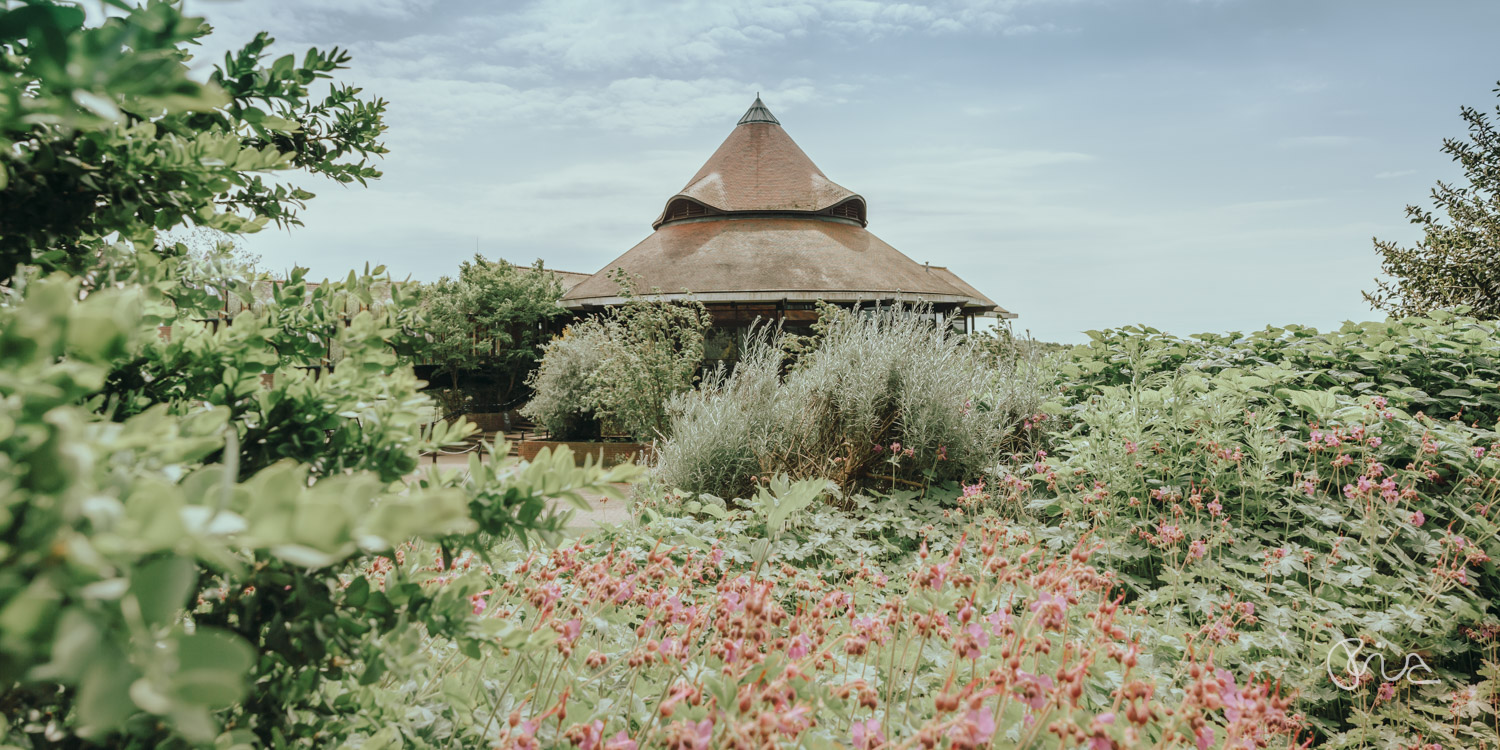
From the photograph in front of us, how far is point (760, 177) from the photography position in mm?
26453

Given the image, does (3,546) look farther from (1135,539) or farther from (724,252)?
(724,252)

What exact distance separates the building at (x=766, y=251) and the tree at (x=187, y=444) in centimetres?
1548

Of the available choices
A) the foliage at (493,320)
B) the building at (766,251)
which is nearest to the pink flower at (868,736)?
the building at (766,251)

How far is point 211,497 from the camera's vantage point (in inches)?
26.6

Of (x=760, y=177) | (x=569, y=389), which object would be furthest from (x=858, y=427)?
(x=760, y=177)

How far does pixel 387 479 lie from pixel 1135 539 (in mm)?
4461

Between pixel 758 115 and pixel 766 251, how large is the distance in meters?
9.56

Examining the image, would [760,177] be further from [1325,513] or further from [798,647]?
[798,647]

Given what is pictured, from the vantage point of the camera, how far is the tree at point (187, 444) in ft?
1.96

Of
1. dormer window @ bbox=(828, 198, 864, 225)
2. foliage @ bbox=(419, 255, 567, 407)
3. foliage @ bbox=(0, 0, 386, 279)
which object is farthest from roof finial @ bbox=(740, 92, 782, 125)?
foliage @ bbox=(0, 0, 386, 279)

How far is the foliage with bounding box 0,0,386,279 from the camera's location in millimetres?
774

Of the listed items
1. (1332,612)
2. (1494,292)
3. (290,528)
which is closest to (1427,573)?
(1332,612)

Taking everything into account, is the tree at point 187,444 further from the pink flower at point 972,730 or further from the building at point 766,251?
the building at point 766,251

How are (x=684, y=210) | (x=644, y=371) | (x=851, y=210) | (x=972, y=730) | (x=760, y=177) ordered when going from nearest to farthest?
(x=972, y=730)
(x=644, y=371)
(x=684, y=210)
(x=851, y=210)
(x=760, y=177)
